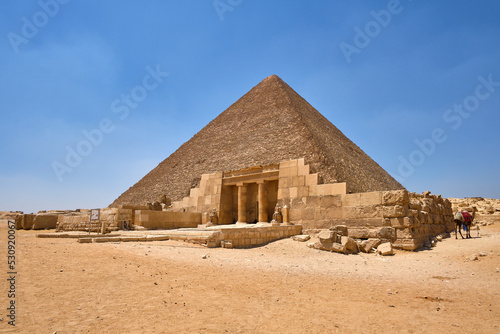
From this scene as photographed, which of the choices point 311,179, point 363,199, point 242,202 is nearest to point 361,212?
point 363,199

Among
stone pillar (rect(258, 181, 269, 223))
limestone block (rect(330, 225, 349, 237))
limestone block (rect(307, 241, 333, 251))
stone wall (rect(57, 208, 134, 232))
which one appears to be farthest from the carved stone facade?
stone wall (rect(57, 208, 134, 232))

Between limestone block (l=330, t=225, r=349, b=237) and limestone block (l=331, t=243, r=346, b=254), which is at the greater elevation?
limestone block (l=330, t=225, r=349, b=237)

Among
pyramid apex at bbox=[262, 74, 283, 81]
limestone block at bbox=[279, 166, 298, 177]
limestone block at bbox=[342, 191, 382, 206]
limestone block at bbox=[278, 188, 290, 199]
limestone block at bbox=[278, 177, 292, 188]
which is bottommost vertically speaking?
limestone block at bbox=[342, 191, 382, 206]

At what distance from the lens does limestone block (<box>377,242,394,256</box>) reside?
8.25 meters

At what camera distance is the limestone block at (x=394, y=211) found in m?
9.01

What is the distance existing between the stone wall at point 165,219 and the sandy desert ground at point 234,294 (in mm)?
5957

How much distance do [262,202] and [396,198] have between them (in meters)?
5.96

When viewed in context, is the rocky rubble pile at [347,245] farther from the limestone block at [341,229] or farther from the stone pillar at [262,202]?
the stone pillar at [262,202]

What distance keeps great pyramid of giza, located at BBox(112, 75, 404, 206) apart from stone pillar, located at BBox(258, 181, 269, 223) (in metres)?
8.13

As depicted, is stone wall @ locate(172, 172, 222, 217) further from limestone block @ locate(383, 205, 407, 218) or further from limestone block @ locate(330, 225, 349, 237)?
limestone block @ locate(383, 205, 407, 218)

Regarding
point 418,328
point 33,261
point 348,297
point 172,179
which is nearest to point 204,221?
point 33,261

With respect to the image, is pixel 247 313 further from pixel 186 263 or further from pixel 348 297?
pixel 186 263

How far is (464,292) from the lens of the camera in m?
4.72

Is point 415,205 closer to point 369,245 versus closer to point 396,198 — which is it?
point 396,198
